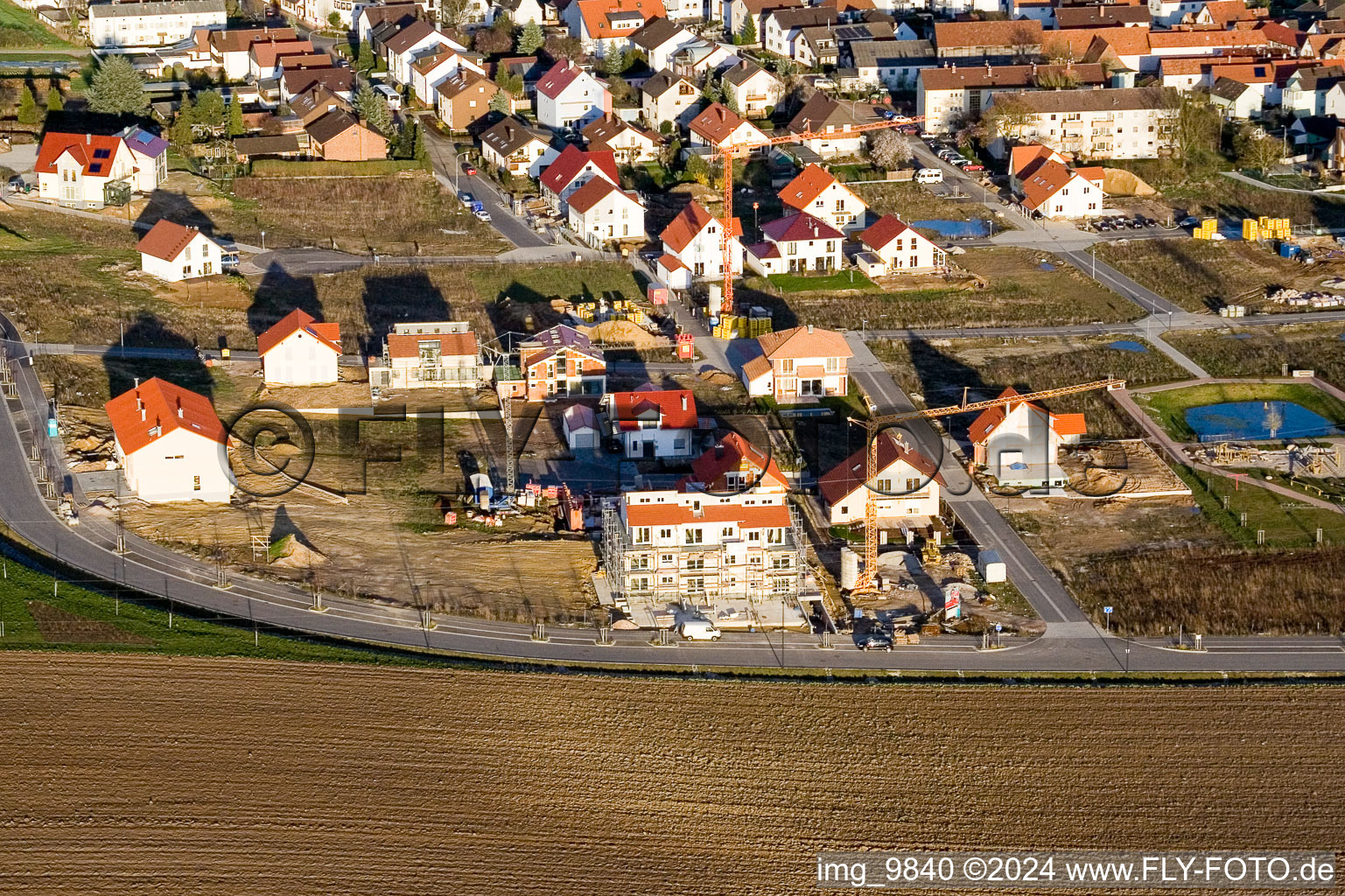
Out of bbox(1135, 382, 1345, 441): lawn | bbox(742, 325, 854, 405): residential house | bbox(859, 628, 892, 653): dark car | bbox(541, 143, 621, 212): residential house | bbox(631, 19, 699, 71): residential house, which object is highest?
bbox(631, 19, 699, 71): residential house

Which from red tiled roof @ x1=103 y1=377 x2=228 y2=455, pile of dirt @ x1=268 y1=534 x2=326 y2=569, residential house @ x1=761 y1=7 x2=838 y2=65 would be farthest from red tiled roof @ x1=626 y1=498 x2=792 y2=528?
residential house @ x1=761 y1=7 x2=838 y2=65

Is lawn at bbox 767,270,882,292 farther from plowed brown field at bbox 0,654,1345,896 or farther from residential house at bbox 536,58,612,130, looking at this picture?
plowed brown field at bbox 0,654,1345,896

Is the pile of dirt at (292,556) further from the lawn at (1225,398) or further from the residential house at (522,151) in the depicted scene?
the residential house at (522,151)

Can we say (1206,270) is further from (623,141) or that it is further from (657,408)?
(657,408)

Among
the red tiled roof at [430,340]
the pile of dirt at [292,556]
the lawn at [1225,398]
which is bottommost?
the pile of dirt at [292,556]

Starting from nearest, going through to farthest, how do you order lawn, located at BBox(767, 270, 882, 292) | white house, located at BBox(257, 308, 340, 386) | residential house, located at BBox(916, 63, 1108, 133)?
white house, located at BBox(257, 308, 340, 386) → lawn, located at BBox(767, 270, 882, 292) → residential house, located at BBox(916, 63, 1108, 133)

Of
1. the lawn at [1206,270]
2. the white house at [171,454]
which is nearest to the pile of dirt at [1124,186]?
the lawn at [1206,270]

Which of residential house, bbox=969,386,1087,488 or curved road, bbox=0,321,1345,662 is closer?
curved road, bbox=0,321,1345,662
